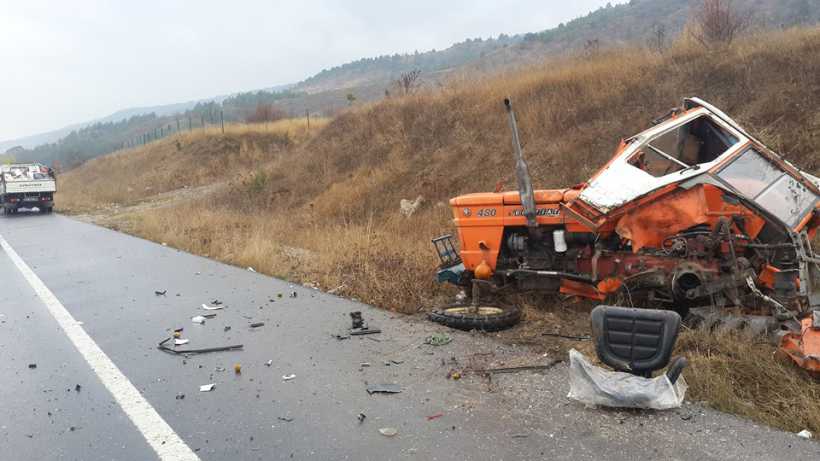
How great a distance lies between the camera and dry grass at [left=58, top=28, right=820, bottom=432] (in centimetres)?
506

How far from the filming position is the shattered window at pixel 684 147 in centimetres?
607

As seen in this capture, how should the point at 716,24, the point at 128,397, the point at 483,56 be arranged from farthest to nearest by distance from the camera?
1. the point at 483,56
2. the point at 716,24
3. the point at 128,397

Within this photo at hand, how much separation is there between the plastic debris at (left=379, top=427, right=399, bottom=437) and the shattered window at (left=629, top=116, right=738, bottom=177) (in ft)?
12.0

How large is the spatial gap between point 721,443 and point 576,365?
1032 millimetres

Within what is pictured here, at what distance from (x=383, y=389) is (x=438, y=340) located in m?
1.22

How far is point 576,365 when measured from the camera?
14.4ft

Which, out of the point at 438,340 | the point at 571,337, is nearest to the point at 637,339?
the point at 571,337

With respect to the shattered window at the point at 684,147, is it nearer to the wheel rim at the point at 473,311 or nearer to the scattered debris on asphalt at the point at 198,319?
the wheel rim at the point at 473,311

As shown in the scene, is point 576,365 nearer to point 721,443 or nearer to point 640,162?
point 721,443

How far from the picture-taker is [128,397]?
474 cm

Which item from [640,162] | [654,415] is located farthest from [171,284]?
[654,415]

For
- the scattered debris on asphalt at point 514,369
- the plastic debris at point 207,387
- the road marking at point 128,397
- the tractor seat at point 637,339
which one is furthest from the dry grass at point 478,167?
the road marking at point 128,397

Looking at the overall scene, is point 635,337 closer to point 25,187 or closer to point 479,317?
point 479,317

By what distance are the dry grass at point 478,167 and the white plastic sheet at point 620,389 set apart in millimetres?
337
